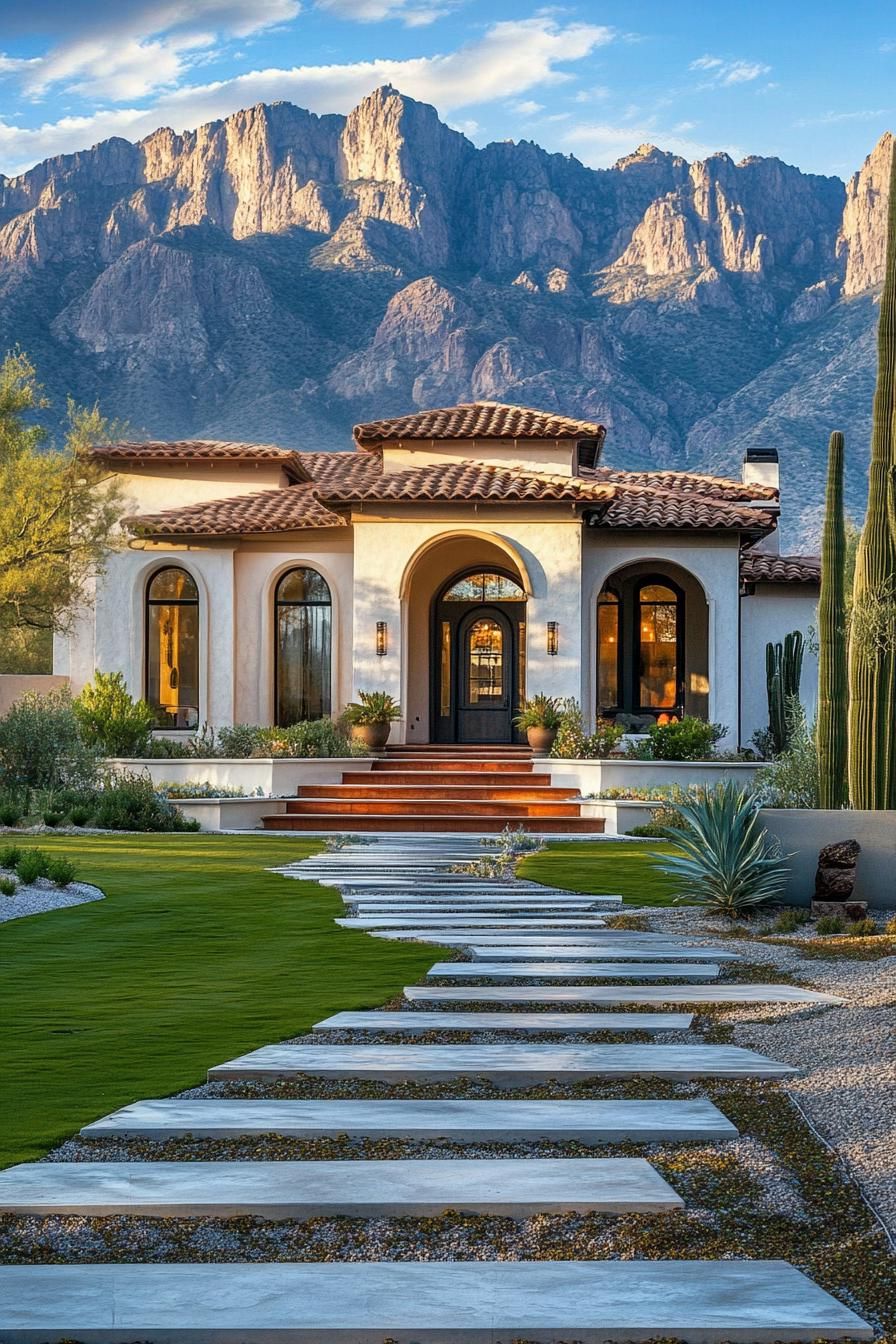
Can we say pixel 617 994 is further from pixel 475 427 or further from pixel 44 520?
pixel 475 427

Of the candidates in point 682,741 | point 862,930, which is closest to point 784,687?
point 682,741

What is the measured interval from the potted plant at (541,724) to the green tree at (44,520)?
795cm

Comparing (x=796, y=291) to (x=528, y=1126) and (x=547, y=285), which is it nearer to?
(x=547, y=285)

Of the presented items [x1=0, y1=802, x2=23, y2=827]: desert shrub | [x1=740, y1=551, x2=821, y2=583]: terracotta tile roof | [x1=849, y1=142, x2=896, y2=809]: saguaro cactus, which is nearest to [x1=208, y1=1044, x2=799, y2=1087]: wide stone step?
[x1=849, y1=142, x2=896, y2=809]: saguaro cactus

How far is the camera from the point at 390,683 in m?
24.4

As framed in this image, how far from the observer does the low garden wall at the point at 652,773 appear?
2136 cm

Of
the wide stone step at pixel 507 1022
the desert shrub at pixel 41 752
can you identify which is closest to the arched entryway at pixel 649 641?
the desert shrub at pixel 41 752

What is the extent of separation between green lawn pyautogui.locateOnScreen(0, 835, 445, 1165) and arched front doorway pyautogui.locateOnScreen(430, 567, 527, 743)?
13.0 m

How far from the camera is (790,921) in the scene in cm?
→ 1047

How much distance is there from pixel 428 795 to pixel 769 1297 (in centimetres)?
1858

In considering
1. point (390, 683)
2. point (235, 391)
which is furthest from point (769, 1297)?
point (235, 391)

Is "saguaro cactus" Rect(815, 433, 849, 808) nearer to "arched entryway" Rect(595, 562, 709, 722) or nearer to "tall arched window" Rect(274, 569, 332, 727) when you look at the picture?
"arched entryway" Rect(595, 562, 709, 722)

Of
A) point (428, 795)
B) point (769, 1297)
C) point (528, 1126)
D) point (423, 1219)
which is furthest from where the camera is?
point (428, 795)

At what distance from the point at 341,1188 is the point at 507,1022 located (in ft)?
8.31
